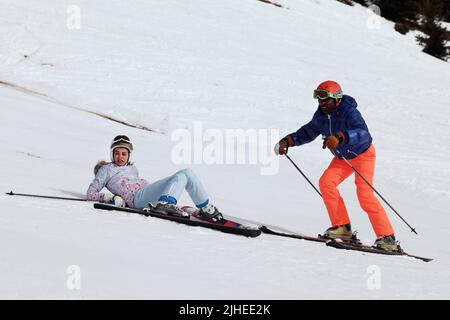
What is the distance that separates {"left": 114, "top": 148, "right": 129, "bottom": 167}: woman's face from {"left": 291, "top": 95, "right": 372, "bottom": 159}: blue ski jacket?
1.94m

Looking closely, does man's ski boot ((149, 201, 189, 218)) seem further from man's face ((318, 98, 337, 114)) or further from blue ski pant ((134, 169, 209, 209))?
man's face ((318, 98, 337, 114))

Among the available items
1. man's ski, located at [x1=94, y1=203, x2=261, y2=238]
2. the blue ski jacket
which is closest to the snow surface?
Result: man's ski, located at [x1=94, y1=203, x2=261, y2=238]

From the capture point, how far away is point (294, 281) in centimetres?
454

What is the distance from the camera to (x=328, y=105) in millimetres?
6523

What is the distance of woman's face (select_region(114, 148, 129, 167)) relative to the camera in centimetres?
671

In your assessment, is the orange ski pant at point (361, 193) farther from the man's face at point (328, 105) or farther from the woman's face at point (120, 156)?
the woman's face at point (120, 156)

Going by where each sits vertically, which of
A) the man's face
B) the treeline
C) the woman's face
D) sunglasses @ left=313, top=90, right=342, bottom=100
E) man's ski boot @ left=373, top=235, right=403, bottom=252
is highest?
the treeline

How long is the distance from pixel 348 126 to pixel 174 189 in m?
1.78

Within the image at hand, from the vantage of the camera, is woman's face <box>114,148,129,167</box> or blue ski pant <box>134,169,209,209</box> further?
woman's face <box>114,148,129,167</box>

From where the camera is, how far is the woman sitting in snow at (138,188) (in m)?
6.34

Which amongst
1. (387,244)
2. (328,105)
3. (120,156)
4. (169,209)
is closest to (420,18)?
(328,105)

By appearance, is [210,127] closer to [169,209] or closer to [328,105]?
[328,105]

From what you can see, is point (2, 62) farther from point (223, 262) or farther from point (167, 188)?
A: point (223, 262)
